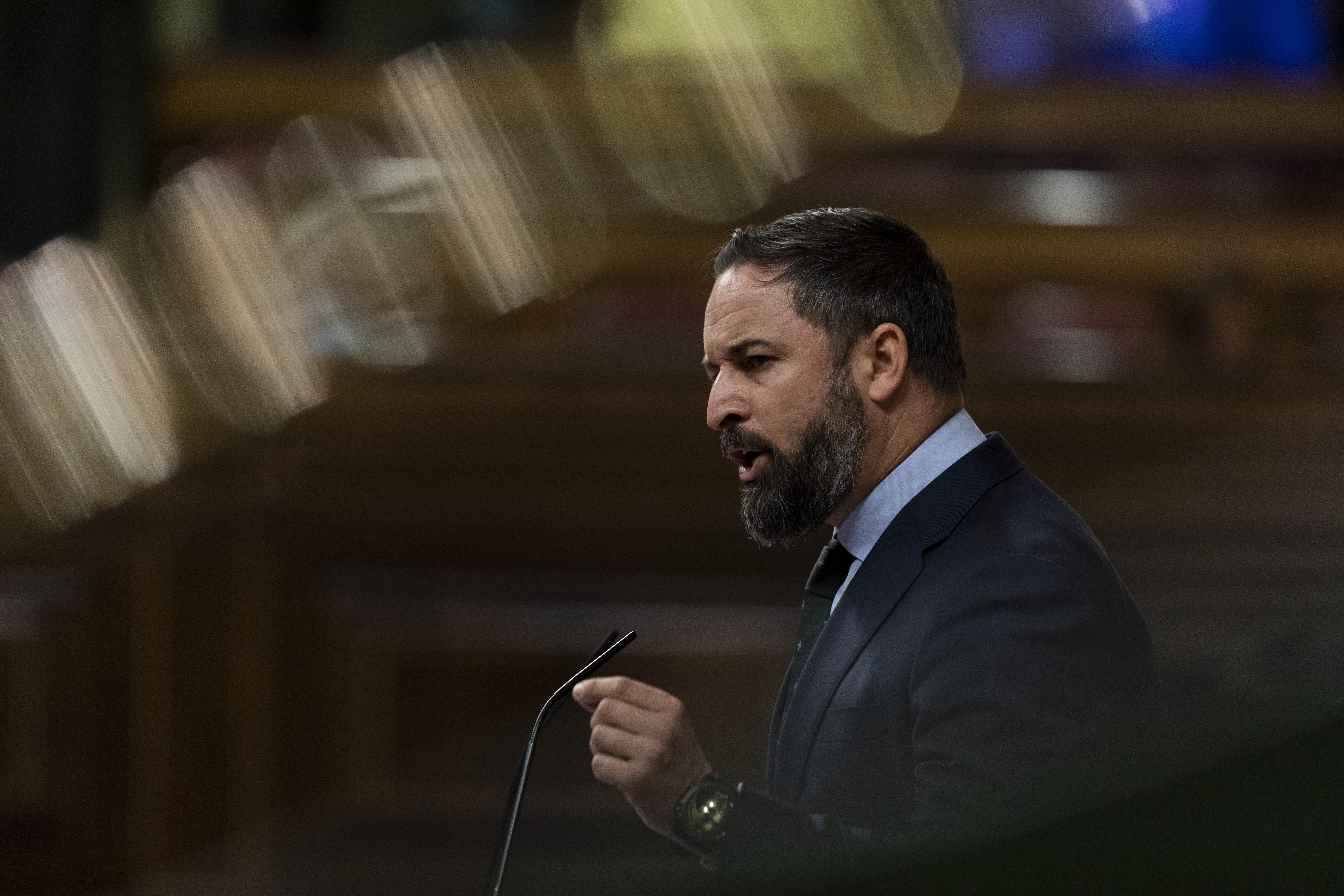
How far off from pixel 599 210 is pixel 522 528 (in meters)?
0.83

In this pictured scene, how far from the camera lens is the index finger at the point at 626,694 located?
0.84 meters

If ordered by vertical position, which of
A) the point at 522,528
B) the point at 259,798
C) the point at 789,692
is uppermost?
the point at 789,692

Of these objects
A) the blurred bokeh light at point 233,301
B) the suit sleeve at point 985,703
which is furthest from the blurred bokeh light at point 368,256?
the suit sleeve at point 985,703

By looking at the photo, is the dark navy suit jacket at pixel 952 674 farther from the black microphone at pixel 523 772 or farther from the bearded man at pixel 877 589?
the black microphone at pixel 523 772

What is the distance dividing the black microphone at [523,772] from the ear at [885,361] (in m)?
0.25

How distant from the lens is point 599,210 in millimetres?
3266

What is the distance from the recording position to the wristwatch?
84 centimetres

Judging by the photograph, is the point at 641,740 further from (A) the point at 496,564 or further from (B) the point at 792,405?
(A) the point at 496,564

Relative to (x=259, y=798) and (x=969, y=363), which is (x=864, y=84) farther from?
(x=259, y=798)

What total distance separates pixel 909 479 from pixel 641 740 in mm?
311

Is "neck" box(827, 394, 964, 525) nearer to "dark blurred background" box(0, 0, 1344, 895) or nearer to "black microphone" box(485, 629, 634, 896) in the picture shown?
"black microphone" box(485, 629, 634, 896)

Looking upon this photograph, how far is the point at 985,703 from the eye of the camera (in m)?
0.84

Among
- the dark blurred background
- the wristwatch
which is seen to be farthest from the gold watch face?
the dark blurred background

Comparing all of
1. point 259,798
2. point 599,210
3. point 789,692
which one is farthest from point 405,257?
point 789,692
